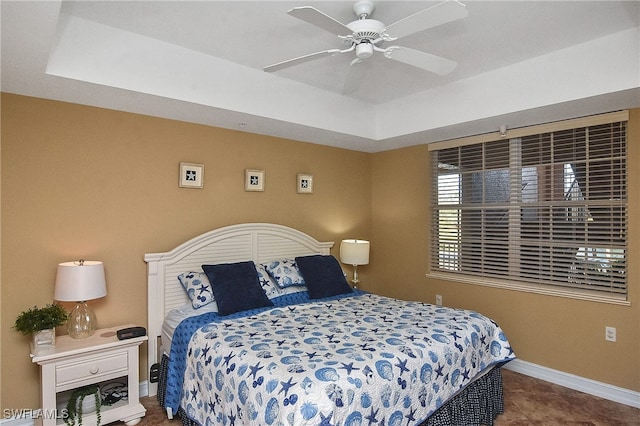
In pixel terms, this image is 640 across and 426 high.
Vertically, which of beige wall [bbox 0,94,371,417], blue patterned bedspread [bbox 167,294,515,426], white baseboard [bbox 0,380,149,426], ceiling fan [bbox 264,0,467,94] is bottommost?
white baseboard [bbox 0,380,149,426]

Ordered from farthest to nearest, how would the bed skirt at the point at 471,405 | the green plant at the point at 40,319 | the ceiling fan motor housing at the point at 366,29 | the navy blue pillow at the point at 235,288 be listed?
the navy blue pillow at the point at 235,288, the green plant at the point at 40,319, the bed skirt at the point at 471,405, the ceiling fan motor housing at the point at 366,29

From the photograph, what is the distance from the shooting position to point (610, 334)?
9.78 ft

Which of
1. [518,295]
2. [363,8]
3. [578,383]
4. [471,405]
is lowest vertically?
[578,383]

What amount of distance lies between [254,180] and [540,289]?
282 centimetres

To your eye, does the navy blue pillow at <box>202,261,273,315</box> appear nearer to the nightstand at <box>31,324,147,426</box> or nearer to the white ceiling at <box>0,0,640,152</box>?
the nightstand at <box>31,324,147,426</box>

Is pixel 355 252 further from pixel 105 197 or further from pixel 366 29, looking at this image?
pixel 366 29

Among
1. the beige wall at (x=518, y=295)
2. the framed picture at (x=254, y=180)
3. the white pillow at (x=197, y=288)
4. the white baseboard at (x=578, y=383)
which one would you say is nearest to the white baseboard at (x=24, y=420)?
the white pillow at (x=197, y=288)

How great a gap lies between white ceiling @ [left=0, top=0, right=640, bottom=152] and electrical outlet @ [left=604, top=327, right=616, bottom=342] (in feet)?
5.69

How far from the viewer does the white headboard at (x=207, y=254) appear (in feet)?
9.77

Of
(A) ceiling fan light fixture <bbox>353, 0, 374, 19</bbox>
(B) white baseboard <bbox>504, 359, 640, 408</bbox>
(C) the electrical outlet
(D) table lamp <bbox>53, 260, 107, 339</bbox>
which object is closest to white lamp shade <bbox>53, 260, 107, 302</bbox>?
(D) table lamp <bbox>53, 260, 107, 339</bbox>

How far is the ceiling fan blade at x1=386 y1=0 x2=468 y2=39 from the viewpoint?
5.38 feet

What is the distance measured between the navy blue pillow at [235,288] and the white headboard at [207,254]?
291 mm

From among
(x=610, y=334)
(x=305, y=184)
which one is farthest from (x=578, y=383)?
(x=305, y=184)

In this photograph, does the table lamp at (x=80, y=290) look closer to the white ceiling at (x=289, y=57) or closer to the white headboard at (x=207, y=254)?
the white headboard at (x=207, y=254)
